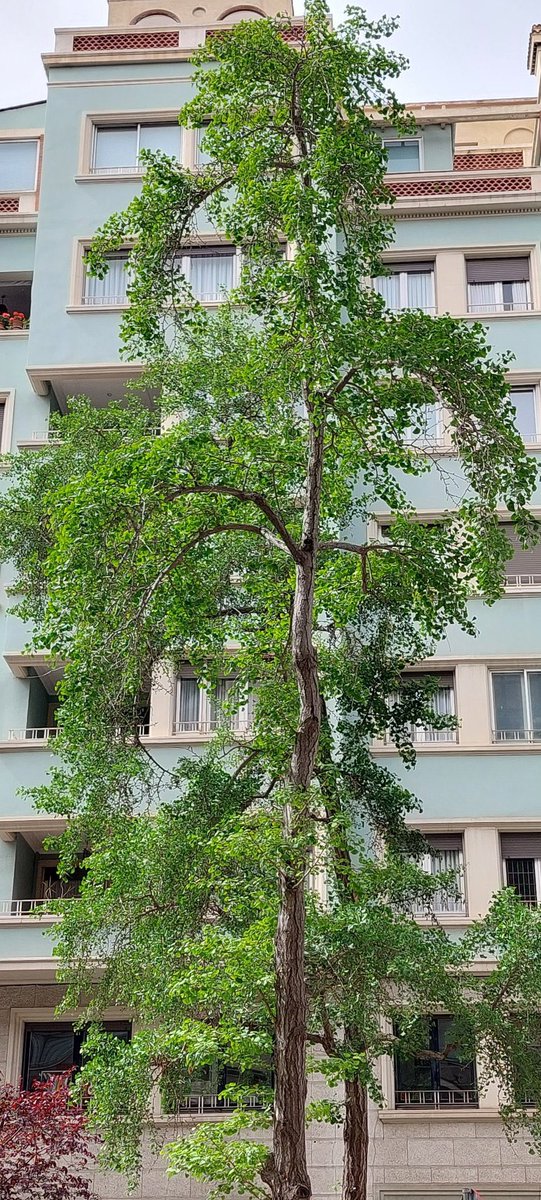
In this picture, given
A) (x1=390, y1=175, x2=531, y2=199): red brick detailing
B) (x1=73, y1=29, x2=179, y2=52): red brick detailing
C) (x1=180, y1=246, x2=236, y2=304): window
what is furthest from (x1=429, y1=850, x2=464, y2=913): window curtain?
(x1=73, y1=29, x2=179, y2=52): red brick detailing

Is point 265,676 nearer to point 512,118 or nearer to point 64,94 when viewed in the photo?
point 64,94

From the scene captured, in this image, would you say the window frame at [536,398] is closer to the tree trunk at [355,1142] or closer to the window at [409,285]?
the window at [409,285]

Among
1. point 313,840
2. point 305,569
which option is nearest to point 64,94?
point 305,569

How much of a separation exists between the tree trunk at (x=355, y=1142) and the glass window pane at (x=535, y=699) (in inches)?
384

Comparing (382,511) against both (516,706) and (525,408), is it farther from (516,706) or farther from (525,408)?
(516,706)

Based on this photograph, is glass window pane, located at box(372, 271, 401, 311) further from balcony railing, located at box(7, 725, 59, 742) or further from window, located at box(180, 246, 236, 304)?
balcony railing, located at box(7, 725, 59, 742)

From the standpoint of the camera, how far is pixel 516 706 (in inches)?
1131

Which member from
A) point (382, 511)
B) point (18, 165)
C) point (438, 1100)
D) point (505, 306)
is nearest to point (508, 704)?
point (382, 511)

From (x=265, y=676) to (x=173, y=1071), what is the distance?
4.94 meters

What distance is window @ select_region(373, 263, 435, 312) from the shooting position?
105ft

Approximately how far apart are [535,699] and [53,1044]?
10.0 m

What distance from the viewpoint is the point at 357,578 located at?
19.7m

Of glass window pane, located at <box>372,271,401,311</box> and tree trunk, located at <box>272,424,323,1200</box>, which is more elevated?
glass window pane, located at <box>372,271,401,311</box>

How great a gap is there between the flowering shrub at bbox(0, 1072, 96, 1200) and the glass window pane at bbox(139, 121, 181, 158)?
1864cm
